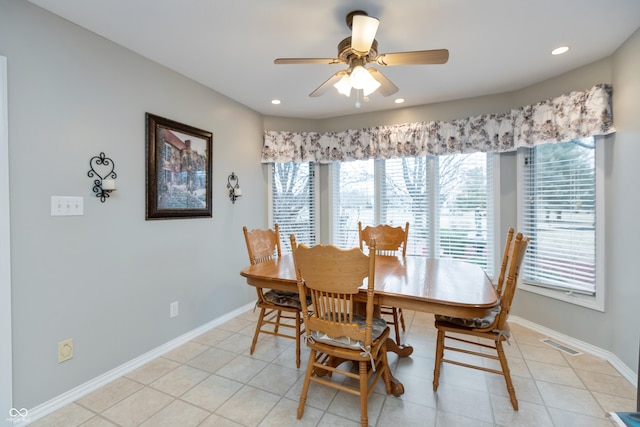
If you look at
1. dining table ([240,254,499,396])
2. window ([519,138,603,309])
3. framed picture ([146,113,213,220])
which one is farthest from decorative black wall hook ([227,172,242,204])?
window ([519,138,603,309])

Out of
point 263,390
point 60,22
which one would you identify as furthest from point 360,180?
point 60,22

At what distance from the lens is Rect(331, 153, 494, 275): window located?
3.30 m

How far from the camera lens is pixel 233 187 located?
3.33 metres

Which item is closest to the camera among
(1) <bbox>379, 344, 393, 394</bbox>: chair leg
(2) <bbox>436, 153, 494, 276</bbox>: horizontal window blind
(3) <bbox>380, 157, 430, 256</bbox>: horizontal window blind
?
(1) <bbox>379, 344, 393, 394</bbox>: chair leg

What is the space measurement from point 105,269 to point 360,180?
9.59ft

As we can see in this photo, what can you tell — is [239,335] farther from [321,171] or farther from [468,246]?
[468,246]

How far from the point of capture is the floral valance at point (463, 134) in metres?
2.44

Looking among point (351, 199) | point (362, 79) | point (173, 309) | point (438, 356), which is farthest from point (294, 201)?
point (438, 356)

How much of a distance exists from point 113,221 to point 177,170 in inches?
28.1

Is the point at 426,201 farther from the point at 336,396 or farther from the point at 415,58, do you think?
the point at 336,396

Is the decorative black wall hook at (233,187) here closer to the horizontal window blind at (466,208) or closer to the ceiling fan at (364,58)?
the ceiling fan at (364,58)

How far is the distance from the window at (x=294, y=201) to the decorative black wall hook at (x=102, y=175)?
Result: 1.99m

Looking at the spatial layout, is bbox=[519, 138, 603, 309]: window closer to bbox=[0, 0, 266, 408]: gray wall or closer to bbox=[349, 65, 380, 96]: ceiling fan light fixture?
bbox=[349, 65, 380, 96]: ceiling fan light fixture

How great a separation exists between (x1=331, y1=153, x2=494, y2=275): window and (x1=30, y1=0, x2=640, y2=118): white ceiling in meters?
1.00
